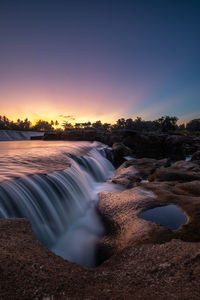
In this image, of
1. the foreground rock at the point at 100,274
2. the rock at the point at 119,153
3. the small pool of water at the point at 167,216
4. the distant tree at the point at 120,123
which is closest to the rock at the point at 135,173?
the small pool of water at the point at 167,216

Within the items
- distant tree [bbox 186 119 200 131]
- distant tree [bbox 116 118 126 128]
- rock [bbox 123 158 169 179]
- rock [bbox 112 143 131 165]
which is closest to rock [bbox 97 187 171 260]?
rock [bbox 123 158 169 179]

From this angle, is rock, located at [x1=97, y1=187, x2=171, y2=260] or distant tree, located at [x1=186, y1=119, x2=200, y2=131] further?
distant tree, located at [x1=186, y1=119, x2=200, y2=131]

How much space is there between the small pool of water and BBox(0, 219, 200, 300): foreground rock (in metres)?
0.93

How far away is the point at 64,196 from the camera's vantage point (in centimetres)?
553

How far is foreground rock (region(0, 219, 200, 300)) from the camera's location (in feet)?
5.32

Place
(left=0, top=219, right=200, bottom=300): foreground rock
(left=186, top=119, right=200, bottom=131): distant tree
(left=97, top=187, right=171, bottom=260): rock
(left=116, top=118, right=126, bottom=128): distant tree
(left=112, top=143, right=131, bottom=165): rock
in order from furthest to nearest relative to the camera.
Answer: (left=116, top=118, right=126, bottom=128): distant tree, (left=186, top=119, right=200, bottom=131): distant tree, (left=112, top=143, right=131, bottom=165): rock, (left=97, top=187, right=171, bottom=260): rock, (left=0, top=219, right=200, bottom=300): foreground rock

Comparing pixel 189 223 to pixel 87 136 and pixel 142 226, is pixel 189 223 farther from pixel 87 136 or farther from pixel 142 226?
pixel 87 136

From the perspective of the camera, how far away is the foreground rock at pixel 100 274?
1.62m

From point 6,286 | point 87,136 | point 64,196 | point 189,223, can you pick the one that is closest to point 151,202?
point 189,223

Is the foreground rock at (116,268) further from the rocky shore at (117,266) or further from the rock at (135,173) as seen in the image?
the rock at (135,173)

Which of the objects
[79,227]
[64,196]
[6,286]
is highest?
[6,286]

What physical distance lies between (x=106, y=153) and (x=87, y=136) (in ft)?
67.5

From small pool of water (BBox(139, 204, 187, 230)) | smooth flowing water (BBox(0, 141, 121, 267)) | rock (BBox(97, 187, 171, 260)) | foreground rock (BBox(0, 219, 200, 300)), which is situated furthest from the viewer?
smooth flowing water (BBox(0, 141, 121, 267))

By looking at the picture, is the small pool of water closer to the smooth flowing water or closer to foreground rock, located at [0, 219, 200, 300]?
foreground rock, located at [0, 219, 200, 300]
